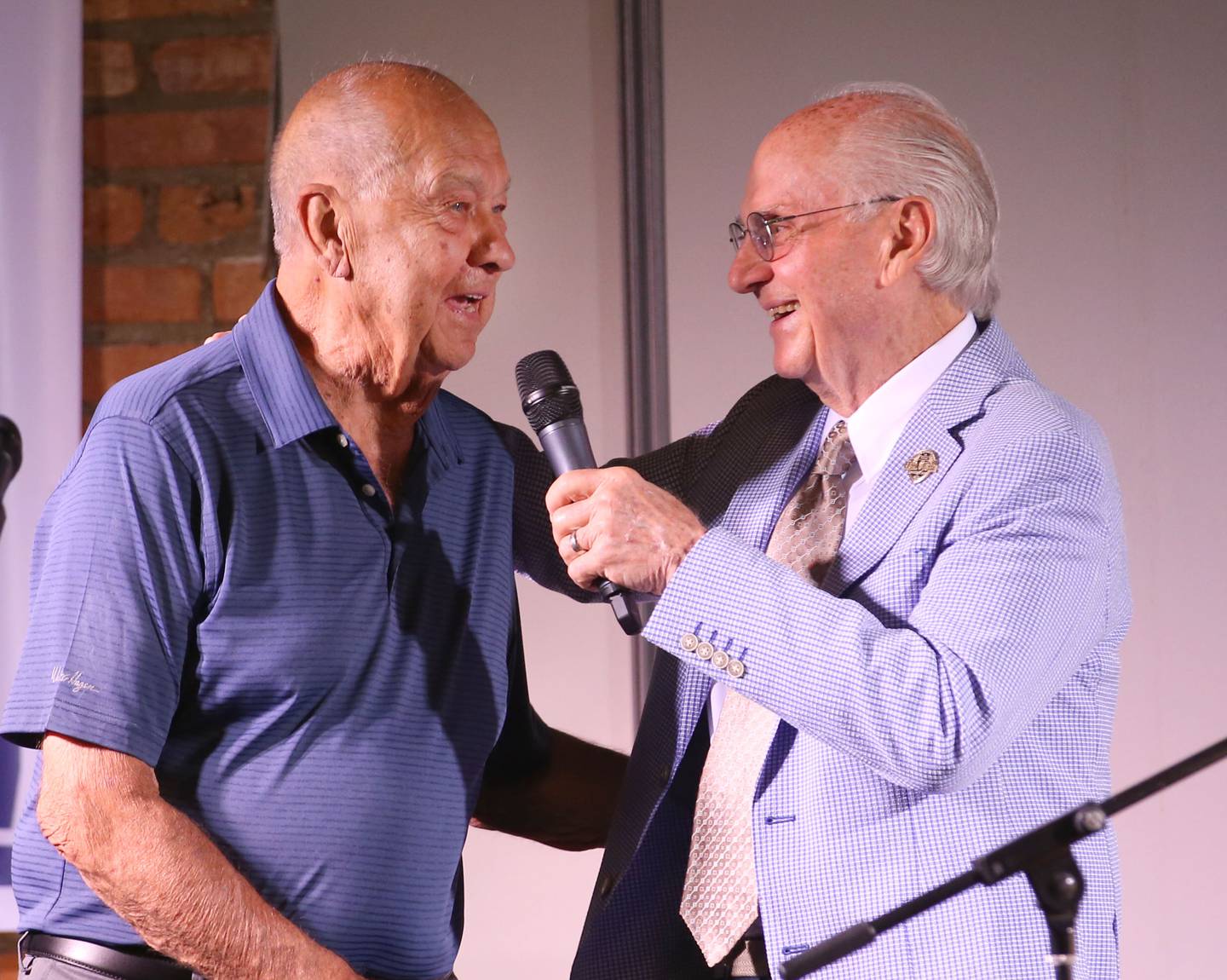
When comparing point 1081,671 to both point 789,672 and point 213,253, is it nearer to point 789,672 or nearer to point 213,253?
point 789,672

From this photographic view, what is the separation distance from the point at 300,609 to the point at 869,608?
608 millimetres

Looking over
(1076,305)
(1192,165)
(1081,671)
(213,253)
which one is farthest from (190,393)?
(1192,165)

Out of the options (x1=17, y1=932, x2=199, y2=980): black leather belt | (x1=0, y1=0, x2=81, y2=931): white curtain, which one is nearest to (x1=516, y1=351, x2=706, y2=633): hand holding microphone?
(x1=17, y1=932, x2=199, y2=980): black leather belt

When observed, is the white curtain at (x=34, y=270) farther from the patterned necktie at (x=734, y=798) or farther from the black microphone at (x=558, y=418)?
the patterned necktie at (x=734, y=798)

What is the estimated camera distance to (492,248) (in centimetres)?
159

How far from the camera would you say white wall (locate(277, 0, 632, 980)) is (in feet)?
9.40

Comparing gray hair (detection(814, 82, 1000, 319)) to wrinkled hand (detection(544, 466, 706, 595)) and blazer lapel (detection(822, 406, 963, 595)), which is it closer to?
blazer lapel (detection(822, 406, 963, 595))

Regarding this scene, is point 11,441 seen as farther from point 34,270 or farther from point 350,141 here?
point 350,141

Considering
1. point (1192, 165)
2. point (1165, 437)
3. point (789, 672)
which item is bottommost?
point (789, 672)

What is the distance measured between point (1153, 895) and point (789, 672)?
1.60 metres

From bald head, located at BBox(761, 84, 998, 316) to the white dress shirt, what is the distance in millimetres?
95

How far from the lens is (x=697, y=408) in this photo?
2.80 m

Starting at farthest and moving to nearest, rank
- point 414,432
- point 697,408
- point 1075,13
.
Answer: point 697,408
point 1075,13
point 414,432

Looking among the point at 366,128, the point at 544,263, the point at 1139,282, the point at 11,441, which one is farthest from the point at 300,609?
the point at 1139,282
